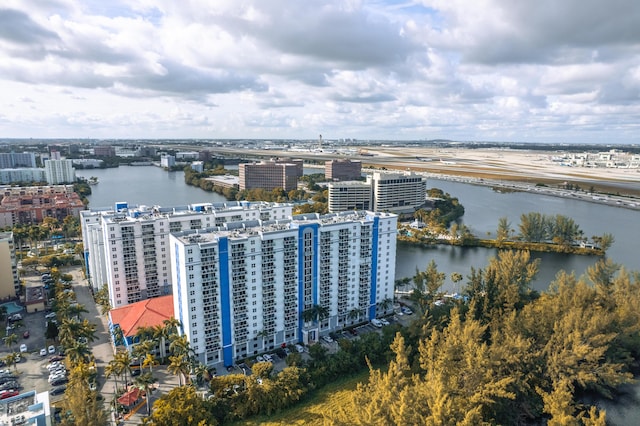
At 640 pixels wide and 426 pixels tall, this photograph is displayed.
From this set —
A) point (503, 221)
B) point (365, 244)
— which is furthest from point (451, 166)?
point (365, 244)

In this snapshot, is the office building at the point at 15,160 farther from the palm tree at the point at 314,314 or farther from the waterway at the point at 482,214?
the palm tree at the point at 314,314

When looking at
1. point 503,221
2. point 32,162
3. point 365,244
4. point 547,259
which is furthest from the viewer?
point 32,162

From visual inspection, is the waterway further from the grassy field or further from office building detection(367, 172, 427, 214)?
the grassy field

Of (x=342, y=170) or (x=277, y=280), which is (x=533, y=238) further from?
(x=342, y=170)

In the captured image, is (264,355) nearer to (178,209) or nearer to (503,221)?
(178,209)

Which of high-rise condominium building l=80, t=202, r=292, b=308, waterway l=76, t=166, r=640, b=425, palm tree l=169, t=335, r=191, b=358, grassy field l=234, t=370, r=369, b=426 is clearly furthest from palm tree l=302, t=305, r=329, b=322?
waterway l=76, t=166, r=640, b=425
